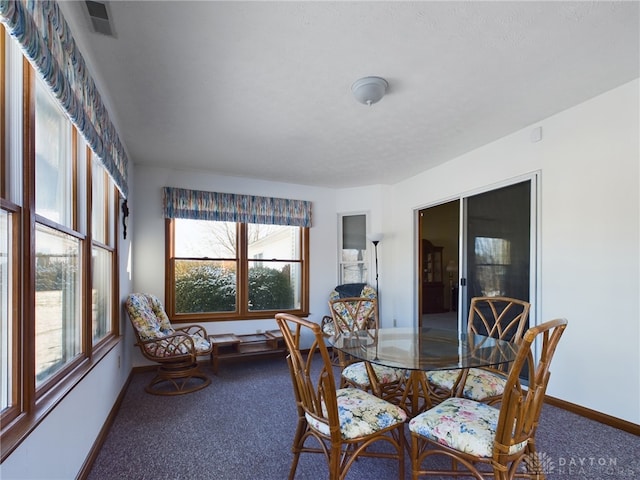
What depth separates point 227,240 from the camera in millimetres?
4988

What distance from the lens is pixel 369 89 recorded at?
247cm

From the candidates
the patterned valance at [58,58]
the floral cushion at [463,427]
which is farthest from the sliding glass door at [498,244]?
the patterned valance at [58,58]

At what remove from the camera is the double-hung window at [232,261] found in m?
4.64

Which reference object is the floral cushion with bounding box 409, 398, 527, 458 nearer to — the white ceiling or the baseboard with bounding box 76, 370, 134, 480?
the baseboard with bounding box 76, 370, 134, 480

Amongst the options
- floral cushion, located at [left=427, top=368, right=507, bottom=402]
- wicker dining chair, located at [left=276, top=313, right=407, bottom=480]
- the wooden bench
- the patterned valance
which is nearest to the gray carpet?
wicker dining chair, located at [left=276, top=313, right=407, bottom=480]

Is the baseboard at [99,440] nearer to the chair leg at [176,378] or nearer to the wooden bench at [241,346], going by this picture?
the chair leg at [176,378]

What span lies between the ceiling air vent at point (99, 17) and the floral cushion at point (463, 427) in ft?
8.49

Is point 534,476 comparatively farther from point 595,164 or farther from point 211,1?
point 211,1

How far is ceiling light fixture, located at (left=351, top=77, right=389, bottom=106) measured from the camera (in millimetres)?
2436

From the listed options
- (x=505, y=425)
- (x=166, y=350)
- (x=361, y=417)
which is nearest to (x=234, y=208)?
(x=166, y=350)

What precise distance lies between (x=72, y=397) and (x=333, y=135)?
284 cm

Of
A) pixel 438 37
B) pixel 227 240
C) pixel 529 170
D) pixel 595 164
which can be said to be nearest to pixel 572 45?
pixel 438 37

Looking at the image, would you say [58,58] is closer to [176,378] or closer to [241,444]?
[241,444]

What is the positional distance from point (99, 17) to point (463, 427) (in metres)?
2.70
